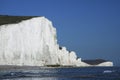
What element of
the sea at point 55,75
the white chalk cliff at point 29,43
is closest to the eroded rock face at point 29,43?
the white chalk cliff at point 29,43

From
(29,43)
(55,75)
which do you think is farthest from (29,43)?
(55,75)

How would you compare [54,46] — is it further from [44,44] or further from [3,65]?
[3,65]

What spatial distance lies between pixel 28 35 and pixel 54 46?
1111 cm

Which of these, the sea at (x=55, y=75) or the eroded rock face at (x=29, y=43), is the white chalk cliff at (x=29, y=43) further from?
→ the sea at (x=55, y=75)

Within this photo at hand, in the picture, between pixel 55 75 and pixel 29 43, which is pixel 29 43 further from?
pixel 55 75

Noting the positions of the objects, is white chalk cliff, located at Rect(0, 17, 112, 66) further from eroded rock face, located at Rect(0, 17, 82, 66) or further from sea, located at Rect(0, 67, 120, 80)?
sea, located at Rect(0, 67, 120, 80)

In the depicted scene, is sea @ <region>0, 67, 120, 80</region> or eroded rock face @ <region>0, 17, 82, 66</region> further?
eroded rock face @ <region>0, 17, 82, 66</region>

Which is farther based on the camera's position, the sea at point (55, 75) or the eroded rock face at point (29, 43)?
the eroded rock face at point (29, 43)

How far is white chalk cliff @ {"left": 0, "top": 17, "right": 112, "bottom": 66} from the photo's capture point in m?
93.3

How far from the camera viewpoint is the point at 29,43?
99.3m

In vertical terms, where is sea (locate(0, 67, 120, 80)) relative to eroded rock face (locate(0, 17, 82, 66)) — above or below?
below

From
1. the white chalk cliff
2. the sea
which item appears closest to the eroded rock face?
the white chalk cliff

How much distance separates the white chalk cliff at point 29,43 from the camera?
93312mm

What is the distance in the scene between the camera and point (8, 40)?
94.2 metres
